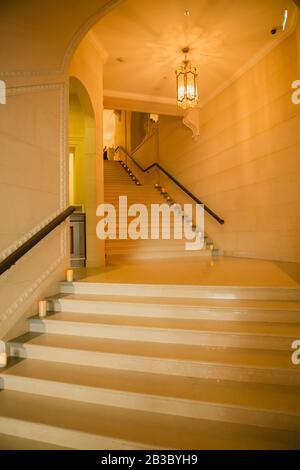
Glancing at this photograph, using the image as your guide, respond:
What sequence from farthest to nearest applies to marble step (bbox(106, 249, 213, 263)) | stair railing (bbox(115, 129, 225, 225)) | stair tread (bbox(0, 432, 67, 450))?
1. stair railing (bbox(115, 129, 225, 225))
2. marble step (bbox(106, 249, 213, 263))
3. stair tread (bbox(0, 432, 67, 450))

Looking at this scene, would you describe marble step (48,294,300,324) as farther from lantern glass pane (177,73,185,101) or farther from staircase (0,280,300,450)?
lantern glass pane (177,73,185,101)

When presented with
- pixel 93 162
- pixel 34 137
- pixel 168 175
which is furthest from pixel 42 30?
pixel 168 175

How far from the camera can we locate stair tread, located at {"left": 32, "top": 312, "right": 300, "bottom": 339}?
239 cm

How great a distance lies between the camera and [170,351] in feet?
7.61

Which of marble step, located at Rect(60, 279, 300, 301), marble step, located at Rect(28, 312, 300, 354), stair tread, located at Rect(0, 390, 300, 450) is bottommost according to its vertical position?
stair tread, located at Rect(0, 390, 300, 450)

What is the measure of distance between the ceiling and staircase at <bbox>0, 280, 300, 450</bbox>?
4313 mm

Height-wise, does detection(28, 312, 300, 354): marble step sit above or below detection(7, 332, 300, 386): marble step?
above

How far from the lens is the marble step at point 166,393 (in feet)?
5.87

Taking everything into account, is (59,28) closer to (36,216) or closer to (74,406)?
(36,216)

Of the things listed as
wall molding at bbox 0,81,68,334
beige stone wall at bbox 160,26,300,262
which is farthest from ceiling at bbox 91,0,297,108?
wall molding at bbox 0,81,68,334

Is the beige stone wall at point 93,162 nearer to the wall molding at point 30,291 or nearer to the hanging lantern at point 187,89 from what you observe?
the hanging lantern at point 187,89

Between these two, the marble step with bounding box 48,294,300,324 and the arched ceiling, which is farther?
the arched ceiling

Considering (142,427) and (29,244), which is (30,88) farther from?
(142,427)

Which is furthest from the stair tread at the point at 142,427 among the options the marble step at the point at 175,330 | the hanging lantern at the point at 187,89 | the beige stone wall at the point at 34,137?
the hanging lantern at the point at 187,89
